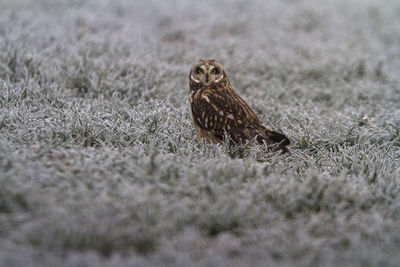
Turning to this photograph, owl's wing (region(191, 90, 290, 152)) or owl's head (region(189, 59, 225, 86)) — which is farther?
owl's head (region(189, 59, 225, 86))

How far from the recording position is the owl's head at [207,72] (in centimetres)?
453

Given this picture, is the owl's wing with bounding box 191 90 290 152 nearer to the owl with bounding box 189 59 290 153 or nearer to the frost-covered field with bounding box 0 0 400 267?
the owl with bounding box 189 59 290 153

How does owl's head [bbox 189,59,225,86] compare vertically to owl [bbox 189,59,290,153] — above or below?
above

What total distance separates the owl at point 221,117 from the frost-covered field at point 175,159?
186 mm

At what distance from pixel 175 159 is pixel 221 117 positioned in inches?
29.2

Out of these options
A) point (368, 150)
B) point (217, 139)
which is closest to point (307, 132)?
point (368, 150)

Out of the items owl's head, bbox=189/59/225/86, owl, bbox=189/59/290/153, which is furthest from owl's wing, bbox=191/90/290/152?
owl's head, bbox=189/59/225/86

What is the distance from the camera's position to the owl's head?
4531 mm

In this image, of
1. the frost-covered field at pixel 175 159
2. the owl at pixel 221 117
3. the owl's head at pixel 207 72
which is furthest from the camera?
the owl's head at pixel 207 72

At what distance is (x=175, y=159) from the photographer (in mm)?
3908

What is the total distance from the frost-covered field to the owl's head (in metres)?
0.61

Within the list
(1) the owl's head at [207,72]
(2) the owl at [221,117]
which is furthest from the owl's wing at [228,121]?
(1) the owl's head at [207,72]

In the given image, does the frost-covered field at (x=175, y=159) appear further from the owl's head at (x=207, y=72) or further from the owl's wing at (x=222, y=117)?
the owl's head at (x=207, y=72)

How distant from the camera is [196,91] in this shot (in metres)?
4.62
